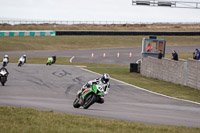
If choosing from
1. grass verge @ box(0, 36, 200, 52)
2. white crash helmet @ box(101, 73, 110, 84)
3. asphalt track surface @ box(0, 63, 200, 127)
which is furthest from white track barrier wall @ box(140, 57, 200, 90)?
grass verge @ box(0, 36, 200, 52)

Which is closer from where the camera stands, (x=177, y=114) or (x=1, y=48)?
(x=177, y=114)

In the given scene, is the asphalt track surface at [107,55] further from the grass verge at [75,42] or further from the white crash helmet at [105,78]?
the white crash helmet at [105,78]

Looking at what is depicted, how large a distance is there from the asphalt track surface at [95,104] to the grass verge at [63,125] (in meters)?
1.37

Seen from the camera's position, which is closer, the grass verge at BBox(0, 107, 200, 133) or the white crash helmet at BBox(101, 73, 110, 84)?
the grass verge at BBox(0, 107, 200, 133)

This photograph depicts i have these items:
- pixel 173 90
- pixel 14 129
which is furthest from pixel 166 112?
pixel 173 90

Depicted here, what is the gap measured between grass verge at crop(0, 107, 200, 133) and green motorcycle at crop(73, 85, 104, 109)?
1.77m

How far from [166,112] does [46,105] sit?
436 cm

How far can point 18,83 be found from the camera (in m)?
22.9

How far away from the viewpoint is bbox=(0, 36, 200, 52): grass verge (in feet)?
195

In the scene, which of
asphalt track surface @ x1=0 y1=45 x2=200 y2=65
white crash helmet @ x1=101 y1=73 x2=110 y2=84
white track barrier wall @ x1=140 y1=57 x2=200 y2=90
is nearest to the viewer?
white crash helmet @ x1=101 y1=73 x2=110 y2=84

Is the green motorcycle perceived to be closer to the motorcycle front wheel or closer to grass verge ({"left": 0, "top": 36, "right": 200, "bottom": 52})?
the motorcycle front wheel

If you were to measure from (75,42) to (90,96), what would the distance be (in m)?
51.8

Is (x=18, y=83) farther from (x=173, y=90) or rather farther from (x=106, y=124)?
(x=106, y=124)

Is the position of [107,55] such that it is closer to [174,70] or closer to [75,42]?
[75,42]
